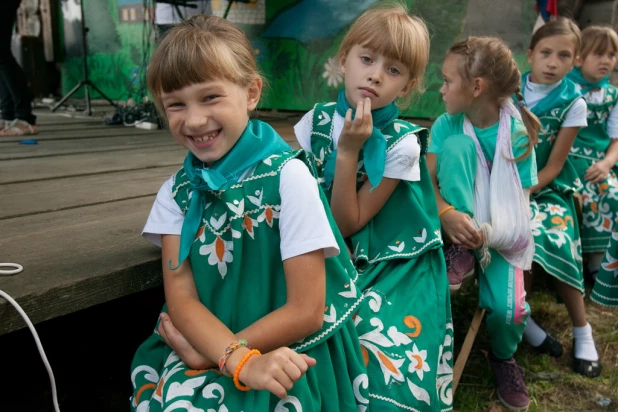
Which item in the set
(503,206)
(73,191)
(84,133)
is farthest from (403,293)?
(84,133)

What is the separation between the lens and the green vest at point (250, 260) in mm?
1324

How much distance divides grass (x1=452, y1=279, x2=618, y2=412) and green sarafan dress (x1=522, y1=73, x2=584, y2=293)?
0.40 m

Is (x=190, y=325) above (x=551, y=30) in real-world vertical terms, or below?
below

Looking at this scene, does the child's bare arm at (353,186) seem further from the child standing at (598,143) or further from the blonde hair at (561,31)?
the child standing at (598,143)

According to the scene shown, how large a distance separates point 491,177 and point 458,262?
33cm

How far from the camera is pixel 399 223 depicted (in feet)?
5.78

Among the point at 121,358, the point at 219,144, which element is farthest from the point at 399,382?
the point at 121,358

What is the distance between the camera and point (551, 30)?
8.68 feet

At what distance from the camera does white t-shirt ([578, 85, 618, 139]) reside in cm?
306

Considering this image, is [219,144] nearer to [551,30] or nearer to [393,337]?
[393,337]

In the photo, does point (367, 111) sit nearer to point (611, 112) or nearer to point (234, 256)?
point (234, 256)

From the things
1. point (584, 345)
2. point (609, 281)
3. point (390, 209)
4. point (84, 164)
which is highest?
point (390, 209)

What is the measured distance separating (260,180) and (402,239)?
1.98ft

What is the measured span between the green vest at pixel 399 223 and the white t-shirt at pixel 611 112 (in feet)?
5.79
